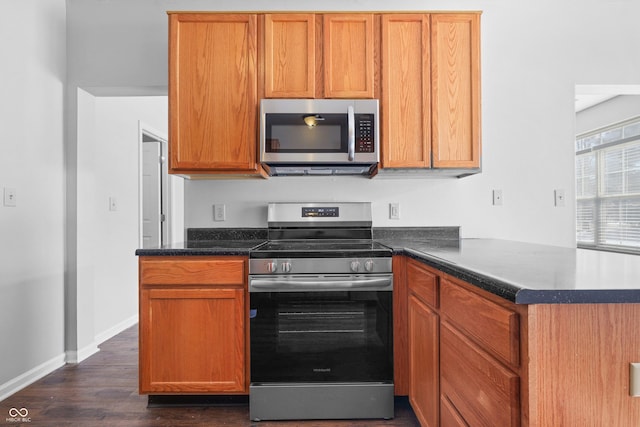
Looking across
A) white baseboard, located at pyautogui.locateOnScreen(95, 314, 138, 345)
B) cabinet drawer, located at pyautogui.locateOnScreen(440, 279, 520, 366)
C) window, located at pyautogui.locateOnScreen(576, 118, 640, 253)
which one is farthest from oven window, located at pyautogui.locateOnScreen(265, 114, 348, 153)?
window, located at pyautogui.locateOnScreen(576, 118, 640, 253)

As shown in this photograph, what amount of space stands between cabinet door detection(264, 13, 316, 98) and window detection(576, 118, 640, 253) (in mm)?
4207

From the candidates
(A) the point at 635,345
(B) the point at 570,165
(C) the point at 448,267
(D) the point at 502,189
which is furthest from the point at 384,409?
(B) the point at 570,165

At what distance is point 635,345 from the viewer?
0.83 meters

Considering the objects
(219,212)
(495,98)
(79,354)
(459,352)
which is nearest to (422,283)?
(459,352)

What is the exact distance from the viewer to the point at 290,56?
2.26 meters

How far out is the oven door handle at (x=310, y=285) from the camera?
6.22ft

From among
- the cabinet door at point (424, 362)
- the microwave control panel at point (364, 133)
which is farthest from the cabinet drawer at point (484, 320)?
the microwave control panel at point (364, 133)

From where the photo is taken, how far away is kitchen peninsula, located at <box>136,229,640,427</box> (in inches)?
32.9

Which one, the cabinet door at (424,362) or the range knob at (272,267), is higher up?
the range knob at (272,267)

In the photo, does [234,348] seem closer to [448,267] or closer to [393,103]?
[448,267]

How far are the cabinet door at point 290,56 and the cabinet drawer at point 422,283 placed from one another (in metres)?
1.18

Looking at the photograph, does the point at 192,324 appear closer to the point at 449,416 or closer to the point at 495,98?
the point at 449,416

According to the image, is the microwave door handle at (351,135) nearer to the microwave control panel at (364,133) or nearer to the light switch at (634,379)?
the microwave control panel at (364,133)

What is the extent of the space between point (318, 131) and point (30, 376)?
2.31 meters
